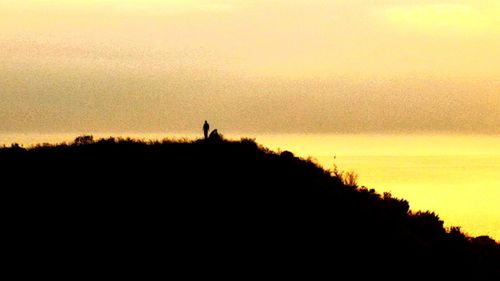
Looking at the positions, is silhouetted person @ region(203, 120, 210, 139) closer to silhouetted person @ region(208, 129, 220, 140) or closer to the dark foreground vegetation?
silhouetted person @ region(208, 129, 220, 140)

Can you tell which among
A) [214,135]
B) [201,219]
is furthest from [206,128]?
[201,219]

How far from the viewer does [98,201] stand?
30984mm

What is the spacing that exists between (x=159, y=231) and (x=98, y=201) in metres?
2.89

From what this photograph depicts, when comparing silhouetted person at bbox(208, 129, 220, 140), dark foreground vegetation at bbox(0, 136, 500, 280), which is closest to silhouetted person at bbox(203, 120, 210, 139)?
silhouetted person at bbox(208, 129, 220, 140)

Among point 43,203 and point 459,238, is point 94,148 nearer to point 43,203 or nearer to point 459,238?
point 43,203

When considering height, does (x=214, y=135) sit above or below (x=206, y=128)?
below

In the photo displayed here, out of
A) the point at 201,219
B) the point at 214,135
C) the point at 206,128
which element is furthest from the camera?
the point at 206,128

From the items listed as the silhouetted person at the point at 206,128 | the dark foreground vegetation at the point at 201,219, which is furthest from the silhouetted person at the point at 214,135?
the dark foreground vegetation at the point at 201,219

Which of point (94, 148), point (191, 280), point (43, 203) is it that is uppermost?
point (94, 148)

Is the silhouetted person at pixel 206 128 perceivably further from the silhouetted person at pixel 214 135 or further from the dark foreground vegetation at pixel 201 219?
the dark foreground vegetation at pixel 201 219

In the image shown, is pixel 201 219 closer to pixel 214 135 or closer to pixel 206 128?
pixel 214 135

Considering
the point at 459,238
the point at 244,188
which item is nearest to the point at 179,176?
the point at 244,188

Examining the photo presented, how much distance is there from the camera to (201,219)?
30.1 metres

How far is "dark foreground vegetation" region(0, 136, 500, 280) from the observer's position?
2786 cm
